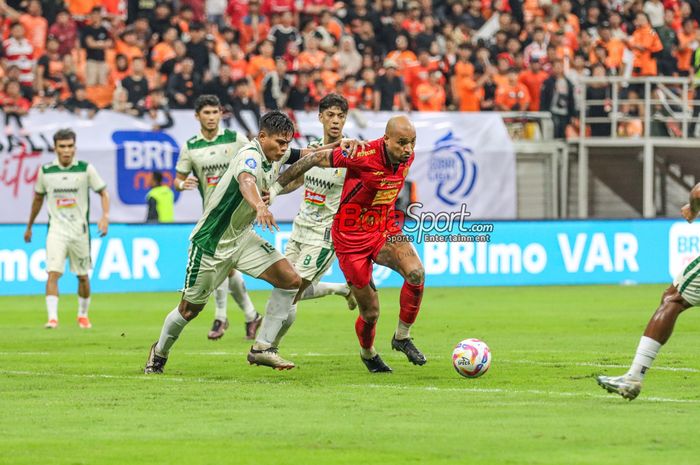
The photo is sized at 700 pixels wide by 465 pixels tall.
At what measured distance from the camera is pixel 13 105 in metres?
25.3

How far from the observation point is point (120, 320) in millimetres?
19203

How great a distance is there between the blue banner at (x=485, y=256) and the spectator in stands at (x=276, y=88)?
→ 3573 mm

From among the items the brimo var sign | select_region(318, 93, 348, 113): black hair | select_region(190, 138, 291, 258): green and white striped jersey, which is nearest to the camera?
select_region(190, 138, 291, 258): green and white striped jersey

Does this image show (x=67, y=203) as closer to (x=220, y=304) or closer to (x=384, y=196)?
(x=220, y=304)

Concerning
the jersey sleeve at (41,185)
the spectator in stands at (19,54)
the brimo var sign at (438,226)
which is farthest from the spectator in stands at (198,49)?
the jersey sleeve at (41,185)

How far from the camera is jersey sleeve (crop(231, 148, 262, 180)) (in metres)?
11.6

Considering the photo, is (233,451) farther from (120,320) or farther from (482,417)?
(120,320)

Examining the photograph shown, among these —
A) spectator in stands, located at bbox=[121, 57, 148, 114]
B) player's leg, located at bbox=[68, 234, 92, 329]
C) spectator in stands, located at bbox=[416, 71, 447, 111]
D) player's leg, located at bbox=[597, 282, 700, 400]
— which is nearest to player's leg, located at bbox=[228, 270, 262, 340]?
player's leg, located at bbox=[68, 234, 92, 329]

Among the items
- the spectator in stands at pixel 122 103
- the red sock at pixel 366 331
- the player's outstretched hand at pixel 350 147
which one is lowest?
the spectator in stands at pixel 122 103

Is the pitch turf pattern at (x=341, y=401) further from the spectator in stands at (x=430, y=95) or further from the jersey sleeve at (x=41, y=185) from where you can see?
the spectator in stands at (x=430, y=95)

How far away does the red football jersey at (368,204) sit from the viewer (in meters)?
12.0

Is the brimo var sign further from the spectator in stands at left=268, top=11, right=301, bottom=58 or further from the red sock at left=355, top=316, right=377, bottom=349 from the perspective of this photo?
the red sock at left=355, top=316, right=377, bottom=349

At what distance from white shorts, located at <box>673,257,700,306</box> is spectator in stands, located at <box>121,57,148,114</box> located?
58.1ft

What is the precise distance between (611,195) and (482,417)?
2166 centimetres
